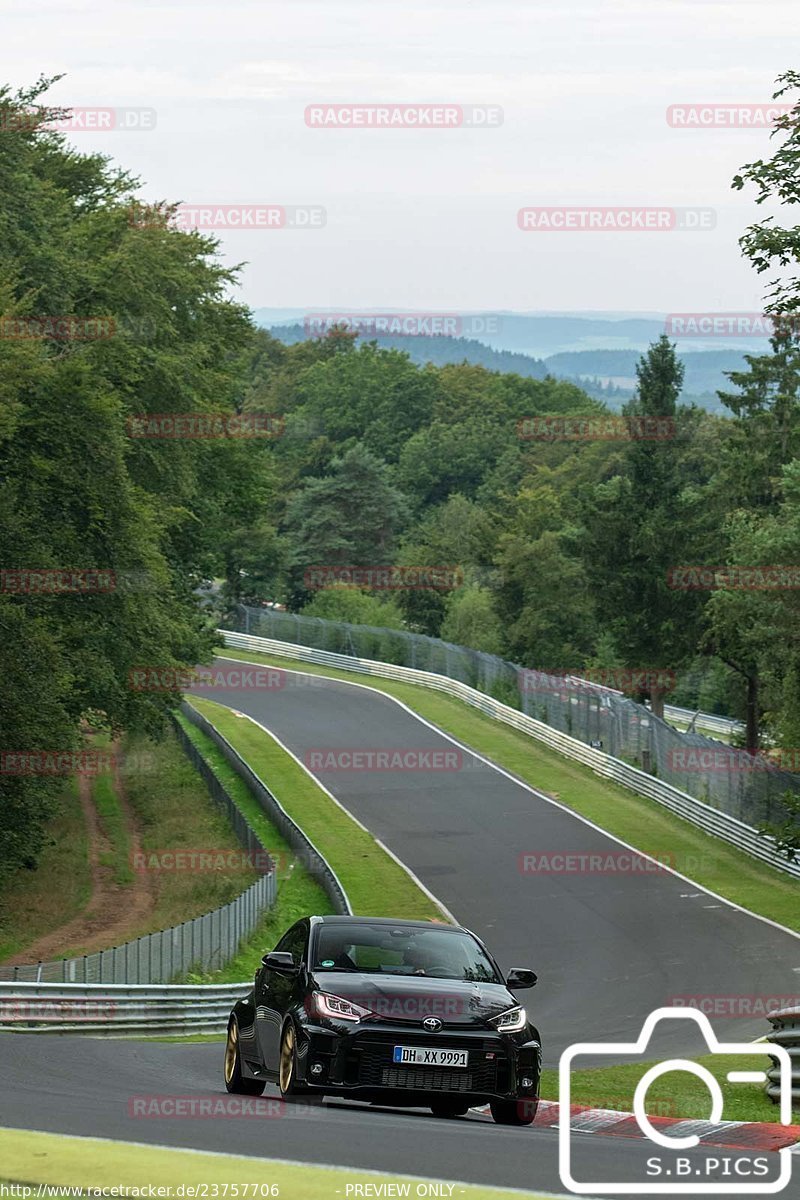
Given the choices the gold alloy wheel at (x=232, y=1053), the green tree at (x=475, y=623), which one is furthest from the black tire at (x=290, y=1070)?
the green tree at (x=475, y=623)

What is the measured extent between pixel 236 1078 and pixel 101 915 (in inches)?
977

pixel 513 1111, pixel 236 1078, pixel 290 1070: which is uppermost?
pixel 290 1070

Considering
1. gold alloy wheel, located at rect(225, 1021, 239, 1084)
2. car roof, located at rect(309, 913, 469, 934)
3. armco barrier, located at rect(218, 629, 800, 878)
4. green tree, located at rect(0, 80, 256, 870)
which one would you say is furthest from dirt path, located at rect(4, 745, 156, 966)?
car roof, located at rect(309, 913, 469, 934)

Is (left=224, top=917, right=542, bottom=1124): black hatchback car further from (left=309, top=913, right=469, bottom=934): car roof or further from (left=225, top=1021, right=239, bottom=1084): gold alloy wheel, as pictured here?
(left=225, top=1021, right=239, bottom=1084): gold alloy wheel

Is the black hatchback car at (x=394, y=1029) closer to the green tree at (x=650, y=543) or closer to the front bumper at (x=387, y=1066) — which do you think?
the front bumper at (x=387, y=1066)

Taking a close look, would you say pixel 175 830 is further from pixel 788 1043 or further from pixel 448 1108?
pixel 448 1108

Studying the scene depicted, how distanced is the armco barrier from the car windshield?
26.2m

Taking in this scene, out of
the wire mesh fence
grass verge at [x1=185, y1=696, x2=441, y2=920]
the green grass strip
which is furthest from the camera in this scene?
the wire mesh fence

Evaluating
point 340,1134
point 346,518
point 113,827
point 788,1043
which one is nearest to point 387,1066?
point 340,1134

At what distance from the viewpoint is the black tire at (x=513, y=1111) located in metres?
Result: 12.4

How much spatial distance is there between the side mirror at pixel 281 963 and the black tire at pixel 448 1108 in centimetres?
142

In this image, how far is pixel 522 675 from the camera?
6575 cm

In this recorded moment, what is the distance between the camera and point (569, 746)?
58.8 m

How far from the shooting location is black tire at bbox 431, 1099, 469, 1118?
40.8 ft
